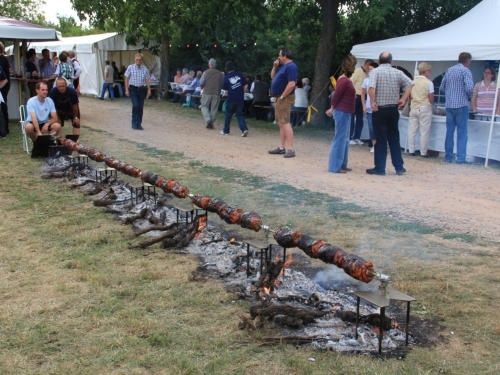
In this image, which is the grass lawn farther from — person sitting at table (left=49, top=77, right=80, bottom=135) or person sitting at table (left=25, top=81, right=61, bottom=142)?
person sitting at table (left=49, top=77, right=80, bottom=135)

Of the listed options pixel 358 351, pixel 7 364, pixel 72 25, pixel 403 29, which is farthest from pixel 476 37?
pixel 72 25

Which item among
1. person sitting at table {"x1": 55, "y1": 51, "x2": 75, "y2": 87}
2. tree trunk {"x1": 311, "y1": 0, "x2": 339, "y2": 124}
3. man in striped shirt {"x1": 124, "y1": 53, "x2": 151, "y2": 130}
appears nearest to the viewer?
man in striped shirt {"x1": 124, "y1": 53, "x2": 151, "y2": 130}

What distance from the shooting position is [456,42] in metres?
10.7

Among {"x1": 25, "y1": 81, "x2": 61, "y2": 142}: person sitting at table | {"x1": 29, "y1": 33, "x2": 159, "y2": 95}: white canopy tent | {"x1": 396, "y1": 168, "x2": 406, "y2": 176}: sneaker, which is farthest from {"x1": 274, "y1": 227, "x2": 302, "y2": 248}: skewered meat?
{"x1": 29, "y1": 33, "x2": 159, "y2": 95}: white canopy tent

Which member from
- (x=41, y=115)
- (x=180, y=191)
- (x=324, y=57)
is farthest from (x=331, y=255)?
(x=324, y=57)

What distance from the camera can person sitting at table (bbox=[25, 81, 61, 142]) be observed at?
9.45m

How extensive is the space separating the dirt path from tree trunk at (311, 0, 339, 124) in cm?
170

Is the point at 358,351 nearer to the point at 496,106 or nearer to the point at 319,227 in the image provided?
the point at 319,227

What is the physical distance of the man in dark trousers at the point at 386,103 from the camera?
869 cm

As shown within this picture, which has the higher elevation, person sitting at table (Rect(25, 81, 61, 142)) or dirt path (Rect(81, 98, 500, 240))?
person sitting at table (Rect(25, 81, 61, 142))

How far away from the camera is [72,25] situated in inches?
2064

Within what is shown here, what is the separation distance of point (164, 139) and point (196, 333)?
9355mm

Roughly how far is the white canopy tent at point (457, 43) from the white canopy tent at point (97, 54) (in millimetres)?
14715

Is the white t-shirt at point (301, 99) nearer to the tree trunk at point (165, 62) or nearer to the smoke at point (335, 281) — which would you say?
the tree trunk at point (165, 62)
